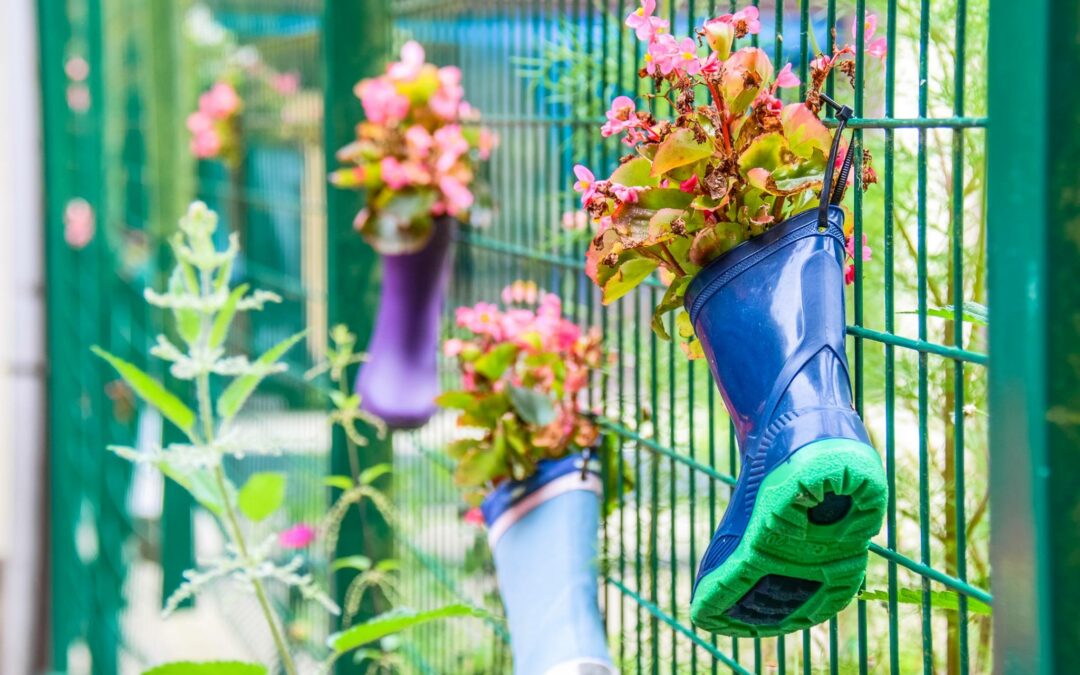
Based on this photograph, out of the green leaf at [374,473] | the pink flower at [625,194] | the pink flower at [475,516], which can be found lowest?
the green leaf at [374,473]

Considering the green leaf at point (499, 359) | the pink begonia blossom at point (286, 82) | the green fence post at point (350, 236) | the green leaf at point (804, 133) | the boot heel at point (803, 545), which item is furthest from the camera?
the pink begonia blossom at point (286, 82)

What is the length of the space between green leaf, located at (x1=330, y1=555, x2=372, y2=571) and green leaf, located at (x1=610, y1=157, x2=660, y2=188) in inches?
48.1

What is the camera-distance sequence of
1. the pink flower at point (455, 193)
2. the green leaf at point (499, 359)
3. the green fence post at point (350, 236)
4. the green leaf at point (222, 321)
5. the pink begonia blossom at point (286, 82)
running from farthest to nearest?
1. the pink begonia blossom at point (286, 82)
2. the green fence post at point (350, 236)
3. the pink flower at point (455, 193)
4. the green leaf at point (499, 359)
5. the green leaf at point (222, 321)

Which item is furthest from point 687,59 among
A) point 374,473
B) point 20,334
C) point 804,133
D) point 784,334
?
point 20,334

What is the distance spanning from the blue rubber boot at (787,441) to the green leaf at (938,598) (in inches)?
3.4

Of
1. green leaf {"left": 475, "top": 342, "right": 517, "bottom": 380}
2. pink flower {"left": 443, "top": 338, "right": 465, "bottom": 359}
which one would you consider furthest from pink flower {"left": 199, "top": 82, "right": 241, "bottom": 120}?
green leaf {"left": 475, "top": 342, "right": 517, "bottom": 380}

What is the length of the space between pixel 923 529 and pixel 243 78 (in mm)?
2888

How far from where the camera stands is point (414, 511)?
218 centimetres

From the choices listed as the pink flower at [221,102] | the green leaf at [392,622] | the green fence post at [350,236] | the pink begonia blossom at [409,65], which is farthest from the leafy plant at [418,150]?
the pink flower at [221,102]

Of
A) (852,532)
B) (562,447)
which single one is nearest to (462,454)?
(562,447)

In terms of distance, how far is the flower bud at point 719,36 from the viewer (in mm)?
950

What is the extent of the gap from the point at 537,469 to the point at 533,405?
0.07 metres

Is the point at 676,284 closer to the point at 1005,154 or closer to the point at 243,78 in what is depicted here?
the point at 1005,154

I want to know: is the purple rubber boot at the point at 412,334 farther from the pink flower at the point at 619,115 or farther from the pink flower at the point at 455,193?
the pink flower at the point at 619,115
